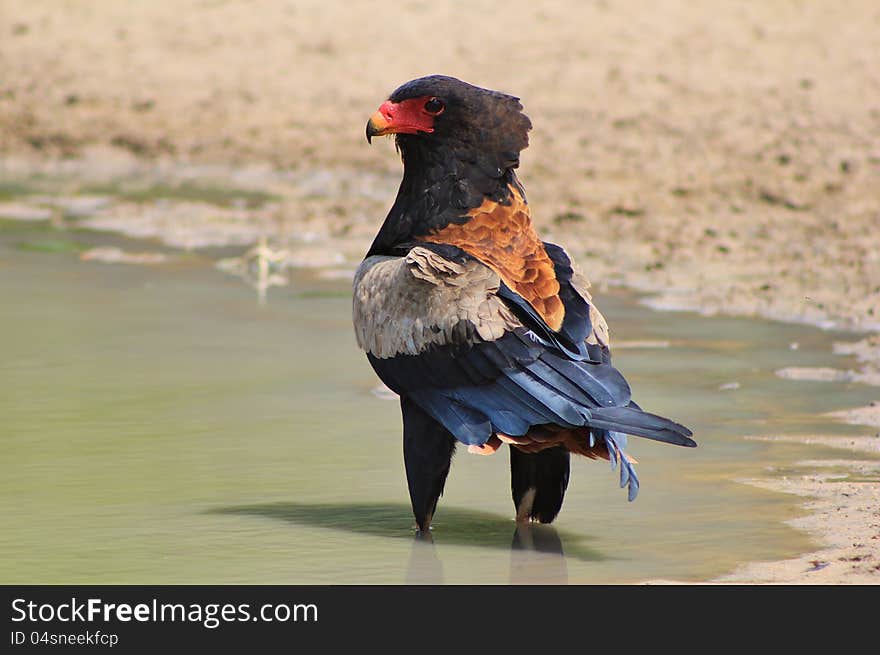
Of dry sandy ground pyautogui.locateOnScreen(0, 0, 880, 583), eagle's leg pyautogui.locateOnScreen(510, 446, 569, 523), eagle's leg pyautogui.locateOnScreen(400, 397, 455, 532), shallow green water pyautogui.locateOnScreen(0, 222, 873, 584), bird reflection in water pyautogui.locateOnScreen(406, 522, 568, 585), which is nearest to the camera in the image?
bird reflection in water pyautogui.locateOnScreen(406, 522, 568, 585)

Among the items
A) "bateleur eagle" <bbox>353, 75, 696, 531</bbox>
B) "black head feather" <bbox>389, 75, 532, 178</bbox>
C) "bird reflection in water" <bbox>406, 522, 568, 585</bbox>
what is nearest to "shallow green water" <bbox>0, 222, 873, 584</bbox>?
"bird reflection in water" <bbox>406, 522, 568, 585</bbox>

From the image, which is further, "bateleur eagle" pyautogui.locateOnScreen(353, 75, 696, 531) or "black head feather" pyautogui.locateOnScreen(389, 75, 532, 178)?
"black head feather" pyautogui.locateOnScreen(389, 75, 532, 178)

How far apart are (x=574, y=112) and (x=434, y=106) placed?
9.01 meters

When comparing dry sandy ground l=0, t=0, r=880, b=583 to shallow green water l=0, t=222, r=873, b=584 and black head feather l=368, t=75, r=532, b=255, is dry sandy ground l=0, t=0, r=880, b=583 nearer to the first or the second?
shallow green water l=0, t=222, r=873, b=584

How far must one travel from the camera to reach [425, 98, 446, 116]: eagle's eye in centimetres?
584

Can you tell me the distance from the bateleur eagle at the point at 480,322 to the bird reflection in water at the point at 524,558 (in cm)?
8

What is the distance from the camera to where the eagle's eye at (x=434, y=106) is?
5836 mm

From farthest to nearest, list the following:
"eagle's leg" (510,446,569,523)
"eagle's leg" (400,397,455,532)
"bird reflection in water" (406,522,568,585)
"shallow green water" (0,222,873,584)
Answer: "eagle's leg" (510,446,569,523) < "eagle's leg" (400,397,455,532) < "shallow green water" (0,222,873,584) < "bird reflection in water" (406,522,568,585)

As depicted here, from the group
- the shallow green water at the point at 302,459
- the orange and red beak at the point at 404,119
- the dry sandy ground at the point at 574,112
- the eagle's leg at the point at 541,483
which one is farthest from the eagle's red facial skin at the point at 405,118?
the dry sandy ground at the point at 574,112

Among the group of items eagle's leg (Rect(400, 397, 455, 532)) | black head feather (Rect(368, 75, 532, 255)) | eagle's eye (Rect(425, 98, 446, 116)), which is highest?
eagle's eye (Rect(425, 98, 446, 116))

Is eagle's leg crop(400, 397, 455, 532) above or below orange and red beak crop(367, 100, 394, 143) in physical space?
below

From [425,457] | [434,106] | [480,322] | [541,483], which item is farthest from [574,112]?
[480,322]

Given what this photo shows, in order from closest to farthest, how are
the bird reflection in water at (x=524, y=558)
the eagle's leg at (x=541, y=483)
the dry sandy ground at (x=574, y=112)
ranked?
1. the bird reflection in water at (x=524, y=558)
2. the eagle's leg at (x=541, y=483)
3. the dry sandy ground at (x=574, y=112)

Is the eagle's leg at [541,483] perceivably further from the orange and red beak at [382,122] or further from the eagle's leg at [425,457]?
the orange and red beak at [382,122]
